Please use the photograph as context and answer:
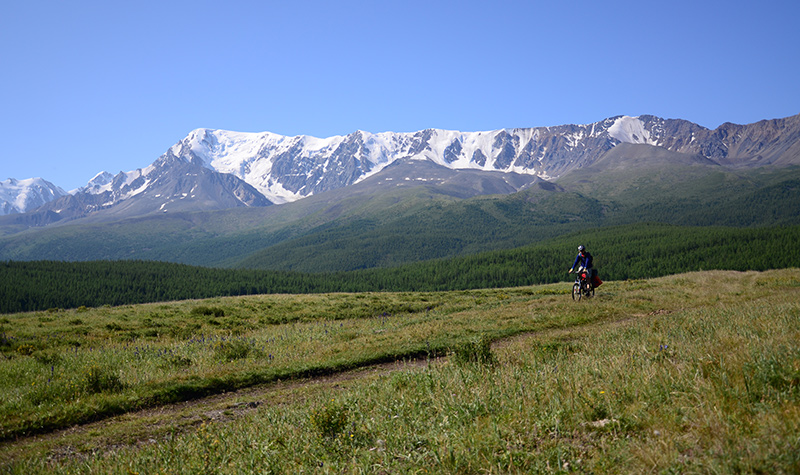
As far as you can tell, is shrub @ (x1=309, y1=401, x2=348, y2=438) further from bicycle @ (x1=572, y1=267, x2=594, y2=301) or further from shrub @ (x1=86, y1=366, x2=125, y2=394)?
bicycle @ (x1=572, y1=267, x2=594, y2=301)

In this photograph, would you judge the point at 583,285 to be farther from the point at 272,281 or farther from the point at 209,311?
the point at 272,281

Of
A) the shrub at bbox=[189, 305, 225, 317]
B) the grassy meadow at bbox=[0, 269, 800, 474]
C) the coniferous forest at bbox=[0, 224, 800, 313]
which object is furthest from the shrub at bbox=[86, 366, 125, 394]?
the coniferous forest at bbox=[0, 224, 800, 313]

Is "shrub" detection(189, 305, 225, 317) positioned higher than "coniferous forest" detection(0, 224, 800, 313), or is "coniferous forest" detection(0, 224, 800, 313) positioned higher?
"shrub" detection(189, 305, 225, 317)

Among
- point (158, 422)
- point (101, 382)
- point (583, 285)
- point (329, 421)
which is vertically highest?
point (329, 421)

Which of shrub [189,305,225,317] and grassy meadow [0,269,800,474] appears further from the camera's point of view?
shrub [189,305,225,317]

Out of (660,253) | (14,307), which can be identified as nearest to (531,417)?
(14,307)

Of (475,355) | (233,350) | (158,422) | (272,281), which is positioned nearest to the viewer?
(158,422)

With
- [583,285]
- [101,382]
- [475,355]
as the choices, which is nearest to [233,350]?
[101,382]

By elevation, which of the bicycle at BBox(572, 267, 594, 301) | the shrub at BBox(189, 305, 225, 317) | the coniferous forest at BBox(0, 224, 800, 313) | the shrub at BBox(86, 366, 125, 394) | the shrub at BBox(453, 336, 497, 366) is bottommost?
the coniferous forest at BBox(0, 224, 800, 313)

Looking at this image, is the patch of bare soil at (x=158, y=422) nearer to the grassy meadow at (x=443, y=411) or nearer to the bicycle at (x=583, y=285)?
A: the grassy meadow at (x=443, y=411)

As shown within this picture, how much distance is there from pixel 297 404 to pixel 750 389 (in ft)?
29.0

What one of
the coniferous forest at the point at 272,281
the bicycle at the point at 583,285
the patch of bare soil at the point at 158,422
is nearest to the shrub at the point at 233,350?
the patch of bare soil at the point at 158,422

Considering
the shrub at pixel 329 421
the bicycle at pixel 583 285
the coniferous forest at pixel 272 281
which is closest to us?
the shrub at pixel 329 421

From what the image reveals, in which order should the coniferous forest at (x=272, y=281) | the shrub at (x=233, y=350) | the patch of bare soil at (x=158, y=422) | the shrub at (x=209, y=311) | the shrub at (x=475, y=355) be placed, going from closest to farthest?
the patch of bare soil at (x=158, y=422) → the shrub at (x=475, y=355) → the shrub at (x=233, y=350) → the shrub at (x=209, y=311) → the coniferous forest at (x=272, y=281)
